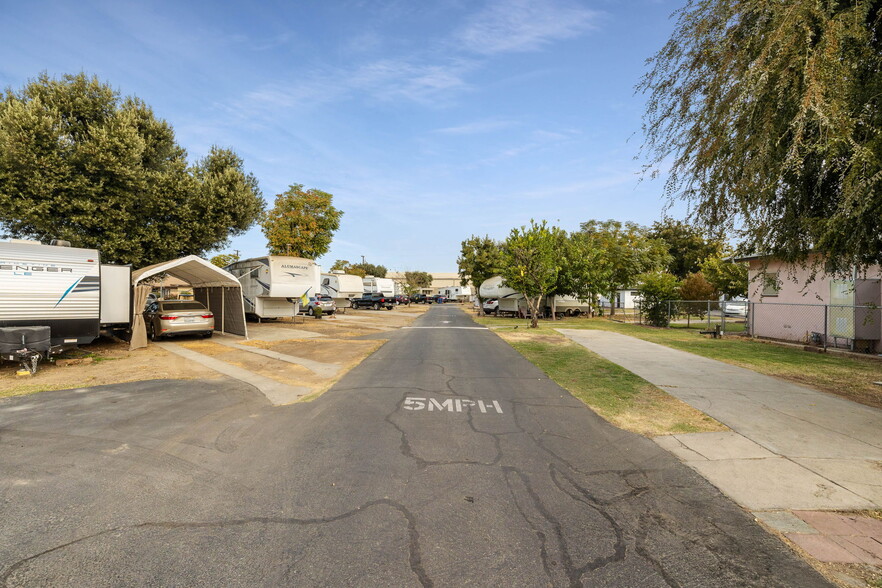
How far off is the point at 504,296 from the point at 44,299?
28.7 metres

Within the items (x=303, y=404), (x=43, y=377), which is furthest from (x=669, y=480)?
(x=43, y=377)

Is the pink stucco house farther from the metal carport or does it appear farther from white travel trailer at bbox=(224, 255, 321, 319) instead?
white travel trailer at bbox=(224, 255, 321, 319)

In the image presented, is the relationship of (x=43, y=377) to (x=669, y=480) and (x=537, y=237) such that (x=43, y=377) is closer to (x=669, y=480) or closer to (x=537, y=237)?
(x=669, y=480)

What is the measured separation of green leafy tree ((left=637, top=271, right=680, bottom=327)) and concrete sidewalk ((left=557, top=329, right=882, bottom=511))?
16.1 metres

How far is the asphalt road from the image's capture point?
2.79 m

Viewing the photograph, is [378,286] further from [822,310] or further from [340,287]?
[822,310]

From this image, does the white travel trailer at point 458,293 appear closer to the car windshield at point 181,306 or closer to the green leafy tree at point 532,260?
the green leafy tree at point 532,260

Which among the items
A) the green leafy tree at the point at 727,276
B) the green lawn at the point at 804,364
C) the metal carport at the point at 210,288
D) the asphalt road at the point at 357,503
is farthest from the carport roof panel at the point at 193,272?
the green leafy tree at the point at 727,276

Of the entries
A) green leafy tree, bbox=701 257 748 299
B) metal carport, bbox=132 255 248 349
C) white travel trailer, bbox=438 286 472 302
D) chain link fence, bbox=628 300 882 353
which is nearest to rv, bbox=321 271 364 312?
metal carport, bbox=132 255 248 349

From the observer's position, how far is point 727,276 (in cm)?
2873

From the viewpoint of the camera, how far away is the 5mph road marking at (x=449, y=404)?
6809mm

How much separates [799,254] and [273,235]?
27.0 metres

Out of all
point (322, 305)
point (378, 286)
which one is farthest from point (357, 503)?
point (378, 286)

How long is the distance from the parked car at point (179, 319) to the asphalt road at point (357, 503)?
378 inches
